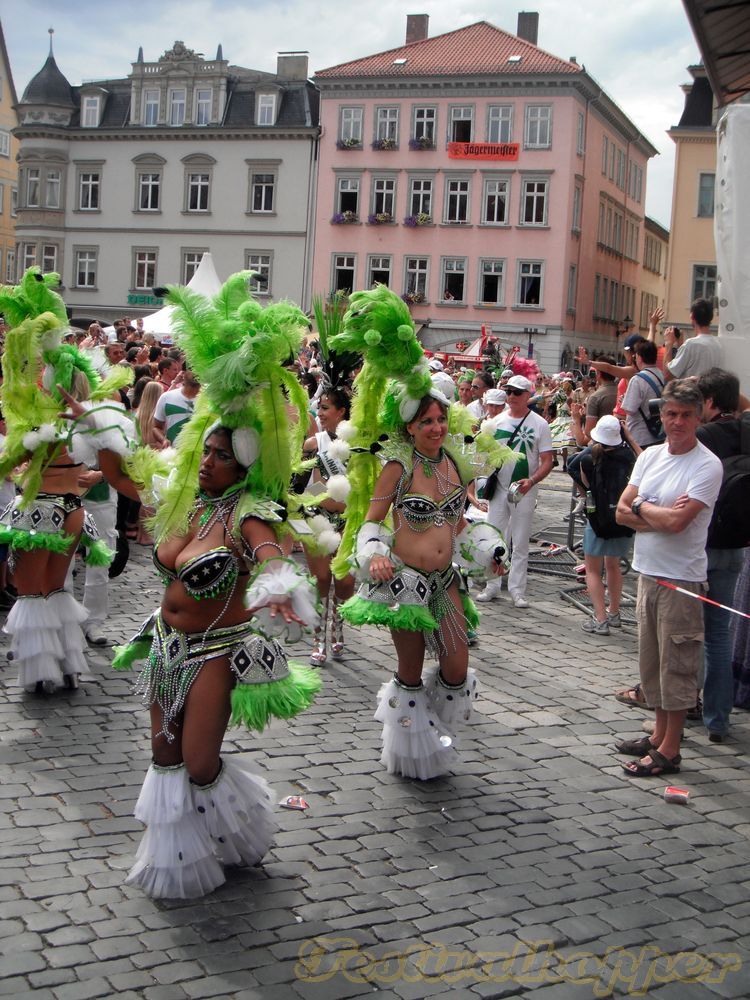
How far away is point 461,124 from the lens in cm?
4391

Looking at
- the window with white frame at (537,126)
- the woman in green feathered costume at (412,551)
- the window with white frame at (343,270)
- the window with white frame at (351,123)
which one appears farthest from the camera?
the window with white frame at (343,270)

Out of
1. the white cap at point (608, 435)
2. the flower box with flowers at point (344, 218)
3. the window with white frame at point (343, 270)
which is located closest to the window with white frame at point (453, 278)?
the window with white frame at point (343, 270)

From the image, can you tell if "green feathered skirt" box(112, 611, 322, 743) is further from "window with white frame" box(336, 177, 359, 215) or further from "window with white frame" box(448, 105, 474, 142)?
"window with white frame" box(336, 177, 359, 215)

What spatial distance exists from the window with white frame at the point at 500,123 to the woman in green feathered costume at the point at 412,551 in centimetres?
4003

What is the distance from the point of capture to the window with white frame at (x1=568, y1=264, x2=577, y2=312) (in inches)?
1753

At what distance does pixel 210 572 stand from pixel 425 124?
42.7 m

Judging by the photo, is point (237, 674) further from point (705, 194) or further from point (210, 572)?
point (705, 194)

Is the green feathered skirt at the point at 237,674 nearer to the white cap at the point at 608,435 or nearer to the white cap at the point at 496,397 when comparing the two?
the white cap at the point at 608,435

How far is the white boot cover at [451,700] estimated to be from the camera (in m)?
5.68

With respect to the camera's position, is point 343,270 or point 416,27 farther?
point 416,27

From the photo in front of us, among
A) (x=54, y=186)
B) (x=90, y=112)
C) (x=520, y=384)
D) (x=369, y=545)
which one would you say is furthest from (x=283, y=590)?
→ (x=90, y=112)

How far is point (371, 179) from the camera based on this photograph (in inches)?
1763

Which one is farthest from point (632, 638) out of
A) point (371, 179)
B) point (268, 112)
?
point (268, 112)

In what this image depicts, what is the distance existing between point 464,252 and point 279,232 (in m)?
7.80
